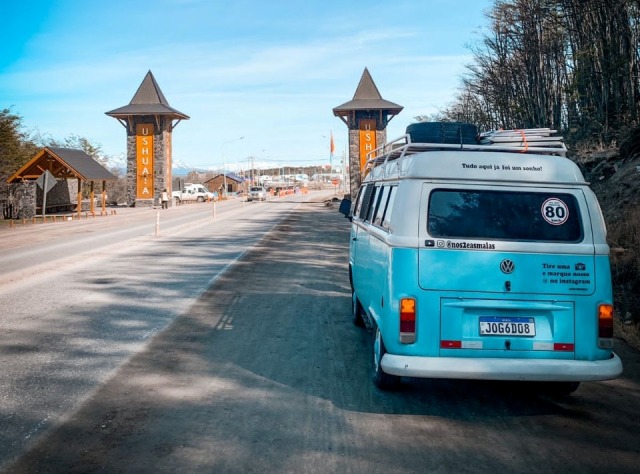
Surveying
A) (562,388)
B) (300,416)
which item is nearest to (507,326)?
(562,388)

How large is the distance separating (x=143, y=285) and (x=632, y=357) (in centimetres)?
858

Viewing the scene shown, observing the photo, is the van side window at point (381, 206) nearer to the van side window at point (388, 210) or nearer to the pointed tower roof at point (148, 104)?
the van side window at point (388, 210)

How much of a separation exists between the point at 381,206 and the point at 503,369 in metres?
2.15

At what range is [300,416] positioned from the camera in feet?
16.4

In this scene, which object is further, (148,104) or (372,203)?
(148,104)

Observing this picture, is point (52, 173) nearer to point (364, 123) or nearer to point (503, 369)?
point (364, 123)

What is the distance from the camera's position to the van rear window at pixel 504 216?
16.5 feet

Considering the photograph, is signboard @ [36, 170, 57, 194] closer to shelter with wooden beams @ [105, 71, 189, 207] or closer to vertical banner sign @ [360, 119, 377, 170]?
shelter with wooden beams @ [105, 71, 189, 207]

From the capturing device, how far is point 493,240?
497cm

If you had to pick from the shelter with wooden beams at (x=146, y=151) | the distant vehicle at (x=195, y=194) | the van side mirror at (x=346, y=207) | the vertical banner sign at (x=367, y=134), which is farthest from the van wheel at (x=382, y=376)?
the distant vehicle at (x=195, y=194)

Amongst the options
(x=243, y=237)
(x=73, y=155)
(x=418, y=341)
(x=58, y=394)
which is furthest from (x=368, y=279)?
(x=73, y=155)

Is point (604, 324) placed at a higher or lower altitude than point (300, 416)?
higher

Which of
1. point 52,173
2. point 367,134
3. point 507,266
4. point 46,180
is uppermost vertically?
point 367,134

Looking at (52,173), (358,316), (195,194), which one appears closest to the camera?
(358,316)
